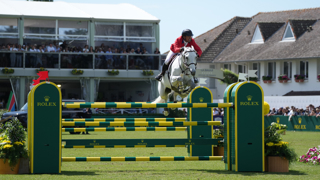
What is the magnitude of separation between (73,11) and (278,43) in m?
17.8

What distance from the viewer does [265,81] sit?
39.6 metres

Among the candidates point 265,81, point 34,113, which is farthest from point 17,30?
point 34,113

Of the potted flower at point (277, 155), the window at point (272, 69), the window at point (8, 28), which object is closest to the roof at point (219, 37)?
the window at point (272, 69)

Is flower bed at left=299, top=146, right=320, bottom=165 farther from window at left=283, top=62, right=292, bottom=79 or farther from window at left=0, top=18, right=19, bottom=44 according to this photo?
window at left=283, top=62, right=292, bottom=79

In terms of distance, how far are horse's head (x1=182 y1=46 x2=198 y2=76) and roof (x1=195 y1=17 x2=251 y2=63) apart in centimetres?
3542

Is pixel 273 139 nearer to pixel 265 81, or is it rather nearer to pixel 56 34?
pixel 56 34

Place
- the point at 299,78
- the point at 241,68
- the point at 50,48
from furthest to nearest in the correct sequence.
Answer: the point at 241,68 → the point at 299,78 → the point at 50,48

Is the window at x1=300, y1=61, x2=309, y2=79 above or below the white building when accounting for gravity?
below

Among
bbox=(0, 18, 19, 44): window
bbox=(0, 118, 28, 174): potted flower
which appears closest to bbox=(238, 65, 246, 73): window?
bbox=(0, 18, 19, 44): window

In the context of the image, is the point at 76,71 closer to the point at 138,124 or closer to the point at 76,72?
the point at 76,72

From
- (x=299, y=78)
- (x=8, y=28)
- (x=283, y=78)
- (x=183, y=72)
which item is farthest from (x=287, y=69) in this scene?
(x=183, y=72)

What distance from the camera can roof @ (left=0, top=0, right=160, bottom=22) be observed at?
3403cm

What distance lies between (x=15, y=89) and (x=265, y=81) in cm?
2070

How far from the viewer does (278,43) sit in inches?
1576
